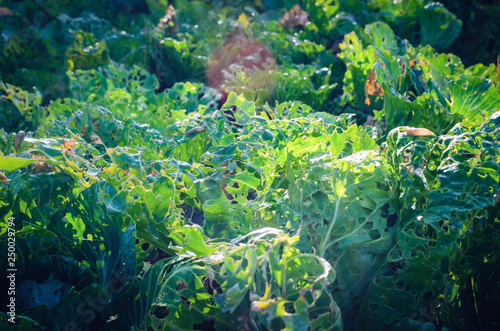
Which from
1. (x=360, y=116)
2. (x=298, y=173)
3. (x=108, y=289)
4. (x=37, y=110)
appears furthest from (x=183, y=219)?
(x=37, y=110)

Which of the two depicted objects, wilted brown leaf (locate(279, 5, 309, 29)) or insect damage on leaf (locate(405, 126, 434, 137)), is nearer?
insect damage on leaf (locate(405, 126, 434, 137))

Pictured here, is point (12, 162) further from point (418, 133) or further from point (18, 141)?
point (418, 133)

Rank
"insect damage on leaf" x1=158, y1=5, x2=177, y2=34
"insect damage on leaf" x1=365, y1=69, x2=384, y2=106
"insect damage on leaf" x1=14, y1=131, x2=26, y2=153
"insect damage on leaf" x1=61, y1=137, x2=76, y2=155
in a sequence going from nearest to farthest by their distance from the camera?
"insect damage on leaf" x1=61, y1=137, x2=76, y2=155
"insect damage on leaf" x1=14, y1=131, x2=26, y2=153
"insect damage on leaf" x1=365, y1=69, x2=384, y2=106
"insect damage on leaf" x1=158, y1=5, x2=177, y2=34

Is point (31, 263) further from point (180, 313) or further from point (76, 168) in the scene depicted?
point (180, 313)

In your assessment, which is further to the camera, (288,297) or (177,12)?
(177,12)

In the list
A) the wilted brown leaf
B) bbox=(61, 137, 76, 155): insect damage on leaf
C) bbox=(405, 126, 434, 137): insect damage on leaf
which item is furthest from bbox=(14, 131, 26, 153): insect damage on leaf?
the wilted brown leaf

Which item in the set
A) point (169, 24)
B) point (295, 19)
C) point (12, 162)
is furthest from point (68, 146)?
point (295, 19)

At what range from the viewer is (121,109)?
2.48 meters

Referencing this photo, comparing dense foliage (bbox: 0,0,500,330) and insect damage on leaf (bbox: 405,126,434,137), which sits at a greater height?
insect damage on leaf (bbox: 405,126,434,137)

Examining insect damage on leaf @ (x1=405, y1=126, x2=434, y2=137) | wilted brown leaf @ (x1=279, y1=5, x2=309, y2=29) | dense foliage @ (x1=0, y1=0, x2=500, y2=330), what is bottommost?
dense foliage @ (x1=0, y1=0, x2=500, y2=330)

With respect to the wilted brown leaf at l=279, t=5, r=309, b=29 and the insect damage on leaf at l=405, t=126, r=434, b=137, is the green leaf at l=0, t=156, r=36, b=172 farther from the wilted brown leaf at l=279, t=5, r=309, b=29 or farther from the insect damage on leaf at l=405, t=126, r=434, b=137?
the wilted brown leaf at l=279, t=5, r=309, b=29

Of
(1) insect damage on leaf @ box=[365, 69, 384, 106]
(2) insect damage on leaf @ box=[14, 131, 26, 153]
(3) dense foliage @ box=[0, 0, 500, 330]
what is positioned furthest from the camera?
(1) insect damage on leaf @ box=[365, 69, 384, 106]

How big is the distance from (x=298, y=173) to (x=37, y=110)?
6.88 ft

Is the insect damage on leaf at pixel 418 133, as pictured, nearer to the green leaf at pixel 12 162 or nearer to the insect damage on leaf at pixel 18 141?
the green leaf at pixel 12 162
